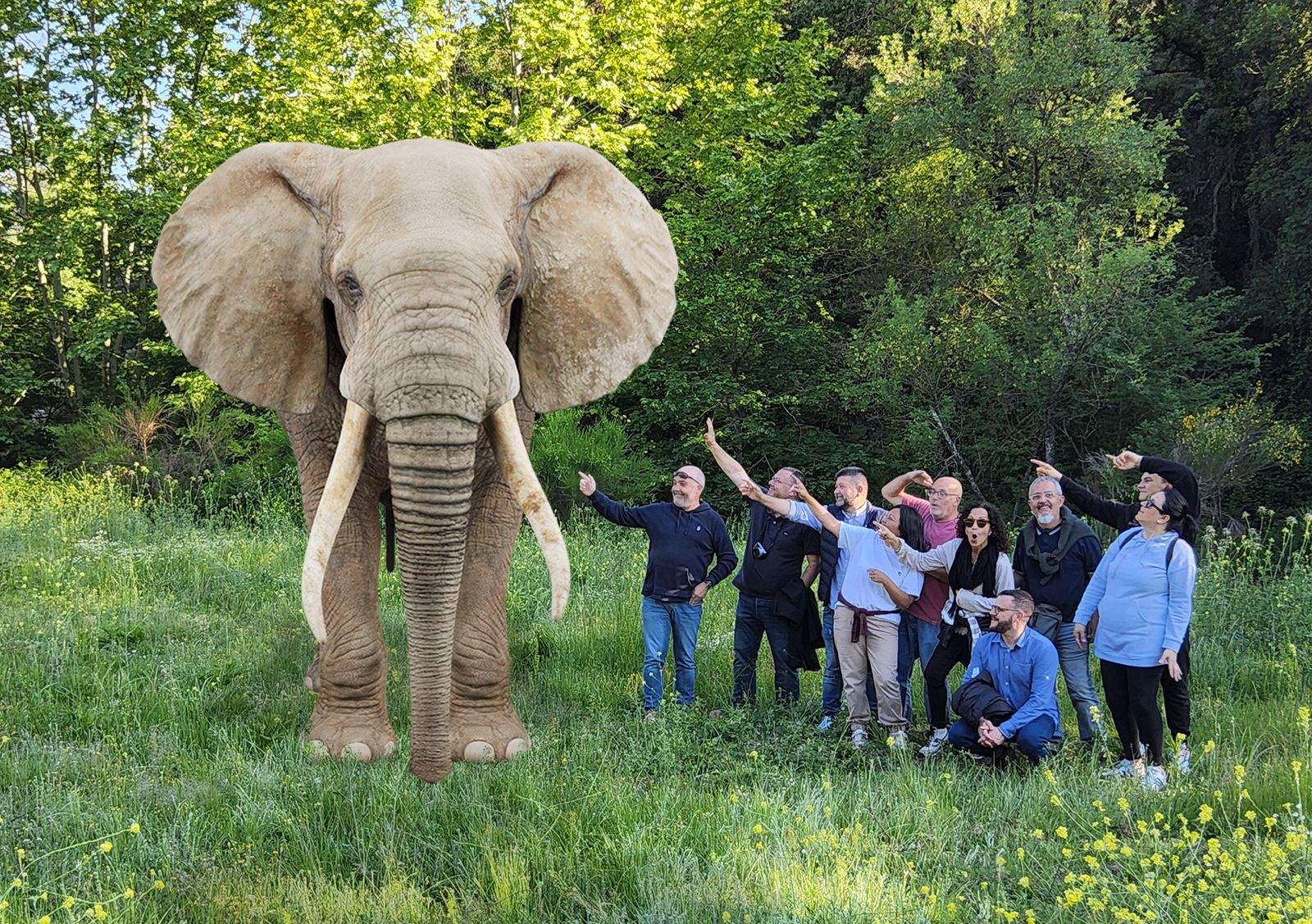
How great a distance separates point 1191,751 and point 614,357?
14.4 ft

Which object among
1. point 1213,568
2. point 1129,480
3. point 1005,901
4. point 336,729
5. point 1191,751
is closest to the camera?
point 1005,901

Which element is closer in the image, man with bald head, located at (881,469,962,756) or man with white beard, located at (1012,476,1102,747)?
man with white beard, located at (1012,476,1102,747)

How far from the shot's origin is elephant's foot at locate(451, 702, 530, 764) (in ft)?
20.2

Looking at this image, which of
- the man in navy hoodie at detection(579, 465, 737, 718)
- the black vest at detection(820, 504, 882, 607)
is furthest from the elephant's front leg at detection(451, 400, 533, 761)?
the black vest at detection(820, 504, 882, 607)

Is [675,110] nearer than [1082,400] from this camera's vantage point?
No

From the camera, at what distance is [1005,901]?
4270mm

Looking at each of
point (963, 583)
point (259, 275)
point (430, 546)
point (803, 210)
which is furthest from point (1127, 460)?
point (803, 210)

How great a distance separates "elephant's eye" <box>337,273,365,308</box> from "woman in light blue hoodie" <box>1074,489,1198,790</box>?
4.56m

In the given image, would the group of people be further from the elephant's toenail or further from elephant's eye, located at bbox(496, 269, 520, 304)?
elephant's eye, located at bbox(496, 269, 520, 304)

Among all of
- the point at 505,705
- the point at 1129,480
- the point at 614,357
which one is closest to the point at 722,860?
the point at 505,705

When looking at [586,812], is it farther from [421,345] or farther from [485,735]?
[421,345]

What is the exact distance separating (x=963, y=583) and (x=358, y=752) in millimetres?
3763

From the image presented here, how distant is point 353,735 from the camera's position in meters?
6.11

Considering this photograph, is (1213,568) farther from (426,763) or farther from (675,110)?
(675,110)
